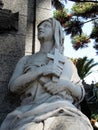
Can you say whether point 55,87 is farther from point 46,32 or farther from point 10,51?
point 10,51

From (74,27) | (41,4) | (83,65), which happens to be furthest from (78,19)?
(41,4)

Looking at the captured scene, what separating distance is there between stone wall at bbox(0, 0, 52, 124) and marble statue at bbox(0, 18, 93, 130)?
329mm

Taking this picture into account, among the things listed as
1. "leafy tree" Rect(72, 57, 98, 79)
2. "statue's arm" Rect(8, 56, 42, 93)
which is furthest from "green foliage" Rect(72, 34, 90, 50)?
"statue's arm" Rect(8, 56, 42, 93)

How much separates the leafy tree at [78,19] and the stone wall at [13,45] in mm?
7791

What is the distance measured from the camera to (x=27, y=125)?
5.40m

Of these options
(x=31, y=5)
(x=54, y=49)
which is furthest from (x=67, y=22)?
(x=54, y=49)

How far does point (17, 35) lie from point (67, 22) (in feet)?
31.0

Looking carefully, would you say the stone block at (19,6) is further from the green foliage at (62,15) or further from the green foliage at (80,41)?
the green foliage at (80,41)

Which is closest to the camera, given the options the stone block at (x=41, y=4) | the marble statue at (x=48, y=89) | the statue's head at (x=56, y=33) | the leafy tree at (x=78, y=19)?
the marble statue at (x=48, y=89)

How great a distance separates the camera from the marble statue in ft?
18.0

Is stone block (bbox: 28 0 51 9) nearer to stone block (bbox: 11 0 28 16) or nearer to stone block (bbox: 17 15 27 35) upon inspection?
stone block (bbox: 11 0 28 16)

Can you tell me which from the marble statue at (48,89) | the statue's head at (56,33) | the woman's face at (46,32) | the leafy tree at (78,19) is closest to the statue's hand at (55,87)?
the marble statue at (48,89)

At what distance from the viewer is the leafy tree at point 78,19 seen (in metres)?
15.4

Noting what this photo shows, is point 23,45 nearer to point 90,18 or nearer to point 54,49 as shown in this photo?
point 54,49
